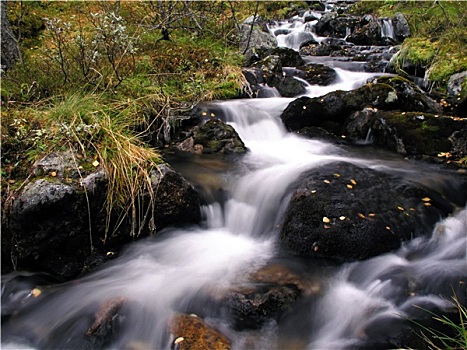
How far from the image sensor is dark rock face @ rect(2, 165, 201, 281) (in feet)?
11.6

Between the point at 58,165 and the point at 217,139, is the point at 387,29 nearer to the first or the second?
the point at 217,139

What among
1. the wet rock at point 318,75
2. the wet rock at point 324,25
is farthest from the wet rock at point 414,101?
the wet rock at point 324,25

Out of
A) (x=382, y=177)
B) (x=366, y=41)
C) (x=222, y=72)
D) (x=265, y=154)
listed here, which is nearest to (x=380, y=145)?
(x=382, y=177)

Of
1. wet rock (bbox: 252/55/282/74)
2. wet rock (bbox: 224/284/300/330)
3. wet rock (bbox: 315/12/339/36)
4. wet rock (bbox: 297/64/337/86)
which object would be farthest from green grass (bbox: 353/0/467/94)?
wet rock (bbox: 224/284/300/330)

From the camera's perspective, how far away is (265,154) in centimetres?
602

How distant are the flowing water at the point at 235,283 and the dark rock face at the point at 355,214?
15 cm

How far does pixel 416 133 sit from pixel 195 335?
4836 millimetres

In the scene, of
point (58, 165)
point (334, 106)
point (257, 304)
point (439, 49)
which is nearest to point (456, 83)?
point (439, 49)

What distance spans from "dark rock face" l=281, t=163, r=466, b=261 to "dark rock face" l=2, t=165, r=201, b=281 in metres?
1.66

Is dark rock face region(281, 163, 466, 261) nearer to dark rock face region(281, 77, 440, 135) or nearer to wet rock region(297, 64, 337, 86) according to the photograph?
dark rock face region(281, 77, 440, 135)

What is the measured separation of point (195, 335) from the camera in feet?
9.51

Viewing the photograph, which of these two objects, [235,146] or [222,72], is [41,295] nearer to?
[235,146]

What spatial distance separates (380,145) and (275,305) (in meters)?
4.09

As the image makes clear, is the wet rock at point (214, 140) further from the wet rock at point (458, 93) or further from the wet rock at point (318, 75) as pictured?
the wet rock at point (458, 93)
